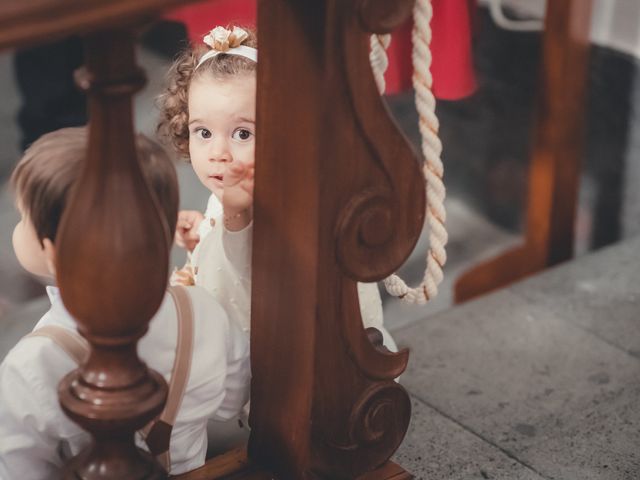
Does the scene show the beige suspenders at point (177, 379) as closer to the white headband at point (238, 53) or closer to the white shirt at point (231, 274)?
the white shirt at point (231, 274)

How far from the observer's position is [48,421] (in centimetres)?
142

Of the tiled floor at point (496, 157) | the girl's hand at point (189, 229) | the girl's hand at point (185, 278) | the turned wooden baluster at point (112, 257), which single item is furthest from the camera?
the tiled floor at point (496, 157)

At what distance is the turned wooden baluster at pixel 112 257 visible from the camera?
118 centimetres

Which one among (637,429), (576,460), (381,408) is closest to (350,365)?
(381,408)

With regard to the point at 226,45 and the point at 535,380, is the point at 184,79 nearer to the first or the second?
the point at 226,45

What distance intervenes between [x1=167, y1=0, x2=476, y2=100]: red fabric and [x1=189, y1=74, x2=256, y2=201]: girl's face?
2.09ft

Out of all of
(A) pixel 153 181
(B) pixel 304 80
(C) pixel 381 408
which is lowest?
(C) pixel 381 408

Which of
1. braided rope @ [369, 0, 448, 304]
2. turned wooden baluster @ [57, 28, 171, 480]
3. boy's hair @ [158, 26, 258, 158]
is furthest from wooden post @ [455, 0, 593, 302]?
turned wooden baluster @ [57, 28, 171, 480]

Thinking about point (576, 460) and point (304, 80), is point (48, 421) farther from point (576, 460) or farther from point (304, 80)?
point (576, 460)

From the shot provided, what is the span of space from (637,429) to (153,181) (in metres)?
0.94

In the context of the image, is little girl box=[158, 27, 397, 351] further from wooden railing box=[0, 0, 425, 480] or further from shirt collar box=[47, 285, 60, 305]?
shirt collar box=[47, 285, 60, 305]

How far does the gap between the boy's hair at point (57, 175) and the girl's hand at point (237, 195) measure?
0.67ft

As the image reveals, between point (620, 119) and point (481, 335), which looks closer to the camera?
point (481, 335)

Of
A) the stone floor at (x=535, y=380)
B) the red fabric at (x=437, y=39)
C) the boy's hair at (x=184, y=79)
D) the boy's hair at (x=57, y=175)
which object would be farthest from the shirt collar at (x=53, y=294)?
the red fabric at (x=437, y=39)
